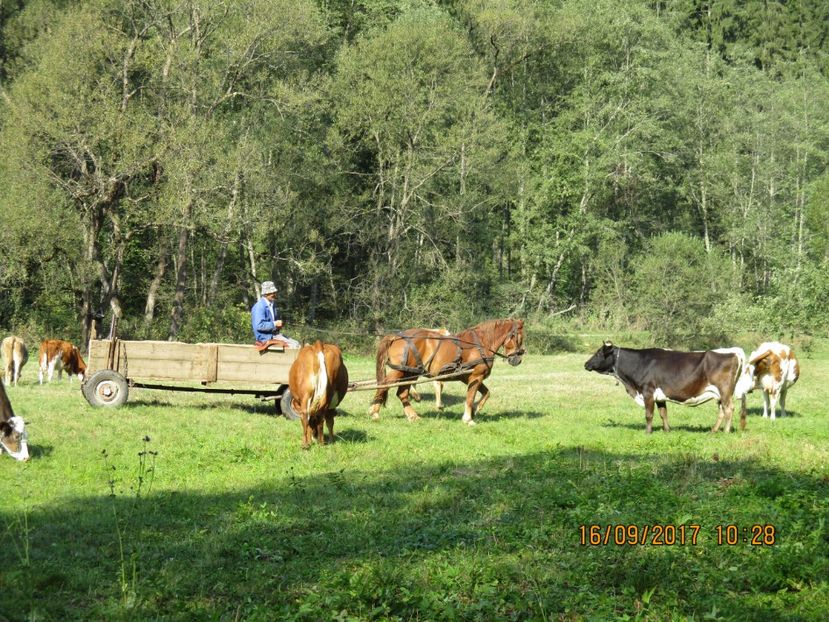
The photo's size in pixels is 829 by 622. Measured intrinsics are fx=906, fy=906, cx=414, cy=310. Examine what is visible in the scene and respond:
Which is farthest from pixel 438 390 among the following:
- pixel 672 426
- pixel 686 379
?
pixel 686 379

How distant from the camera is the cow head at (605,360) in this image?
16.2 m

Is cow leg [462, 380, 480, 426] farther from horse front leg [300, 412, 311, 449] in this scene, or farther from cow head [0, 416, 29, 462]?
cow head [0, 416, 29, 462]

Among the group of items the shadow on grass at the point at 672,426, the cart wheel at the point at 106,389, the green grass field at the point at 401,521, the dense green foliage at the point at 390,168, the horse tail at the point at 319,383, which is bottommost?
the shadow on grass at the point at 672,426

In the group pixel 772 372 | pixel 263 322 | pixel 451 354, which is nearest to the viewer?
pixel 263 322

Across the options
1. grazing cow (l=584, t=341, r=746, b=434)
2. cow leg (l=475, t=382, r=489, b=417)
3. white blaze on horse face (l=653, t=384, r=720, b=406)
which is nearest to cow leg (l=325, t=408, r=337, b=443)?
cow leg (l=475, t=382, r=489, b=417)

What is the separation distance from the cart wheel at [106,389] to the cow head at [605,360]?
8.30 m

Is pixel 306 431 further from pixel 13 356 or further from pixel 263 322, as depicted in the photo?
pixel 13 356

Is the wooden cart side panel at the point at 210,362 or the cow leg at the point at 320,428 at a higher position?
the wooden cart side panel at the point at 210,362

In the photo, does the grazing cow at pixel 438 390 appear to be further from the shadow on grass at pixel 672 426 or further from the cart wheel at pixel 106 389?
the cart wheel at pixel 106 389

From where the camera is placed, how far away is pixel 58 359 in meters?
21.7

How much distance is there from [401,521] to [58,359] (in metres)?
15.4

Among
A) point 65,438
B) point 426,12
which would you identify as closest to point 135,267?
point 426,12

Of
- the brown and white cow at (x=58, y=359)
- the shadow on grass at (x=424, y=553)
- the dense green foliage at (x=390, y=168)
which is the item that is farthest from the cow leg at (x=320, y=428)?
the dense green foliage at (x=390, y=168)

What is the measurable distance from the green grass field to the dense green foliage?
721 inches
